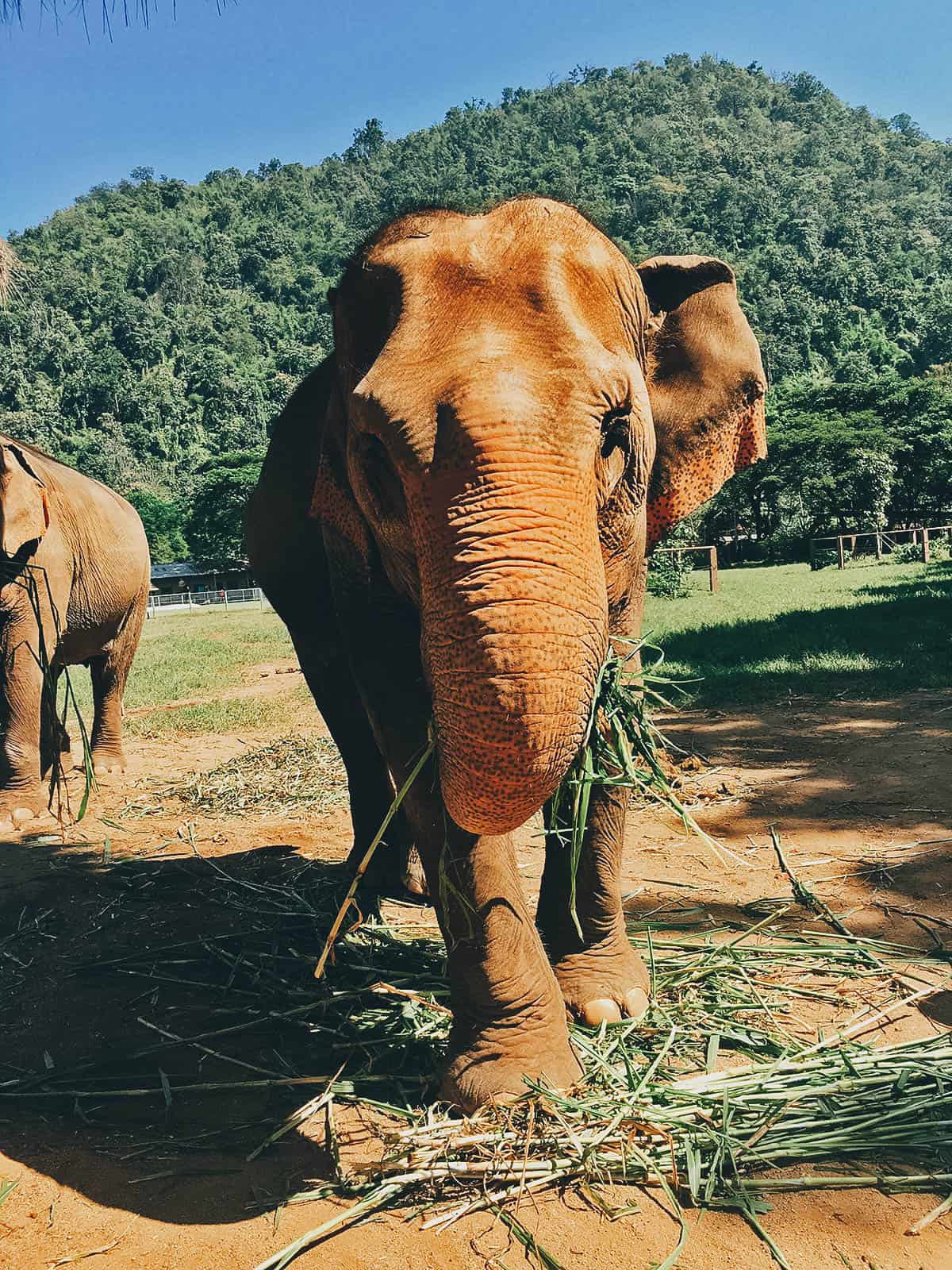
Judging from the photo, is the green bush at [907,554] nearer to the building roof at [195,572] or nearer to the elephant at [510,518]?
the elephant at [510,518]

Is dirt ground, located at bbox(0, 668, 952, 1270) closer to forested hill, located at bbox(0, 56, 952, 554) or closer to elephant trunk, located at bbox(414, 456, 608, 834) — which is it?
elephant trunk, located at bbox(414, 456, 608, 834)

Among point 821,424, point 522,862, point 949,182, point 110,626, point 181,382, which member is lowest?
point 522,862

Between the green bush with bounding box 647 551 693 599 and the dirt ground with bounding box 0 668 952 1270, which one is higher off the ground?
the green bush with bounding box 647 551 693 599

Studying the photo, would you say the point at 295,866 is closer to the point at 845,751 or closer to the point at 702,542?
the point at 845,751

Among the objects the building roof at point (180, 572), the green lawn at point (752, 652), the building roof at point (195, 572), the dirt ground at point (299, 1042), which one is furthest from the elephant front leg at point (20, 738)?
the building roof at point (180, 572)

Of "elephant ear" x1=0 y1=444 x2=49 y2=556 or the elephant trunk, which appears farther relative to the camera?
"elephant ear" x1=0 y1=444 x2=49 y2=556

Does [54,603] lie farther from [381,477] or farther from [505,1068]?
[505,1068]

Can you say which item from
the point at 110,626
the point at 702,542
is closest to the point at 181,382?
the point at 702,542

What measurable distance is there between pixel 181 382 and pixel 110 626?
115 metres

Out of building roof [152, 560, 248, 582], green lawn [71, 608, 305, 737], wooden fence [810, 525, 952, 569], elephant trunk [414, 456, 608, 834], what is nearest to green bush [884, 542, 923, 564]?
wooden fence [810, 525, 952, 569]

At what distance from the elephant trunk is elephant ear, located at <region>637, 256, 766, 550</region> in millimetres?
1647

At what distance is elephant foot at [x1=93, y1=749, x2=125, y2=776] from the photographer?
9516mm

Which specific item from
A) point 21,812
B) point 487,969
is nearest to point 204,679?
point 21,812

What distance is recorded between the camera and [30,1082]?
3508 mm
